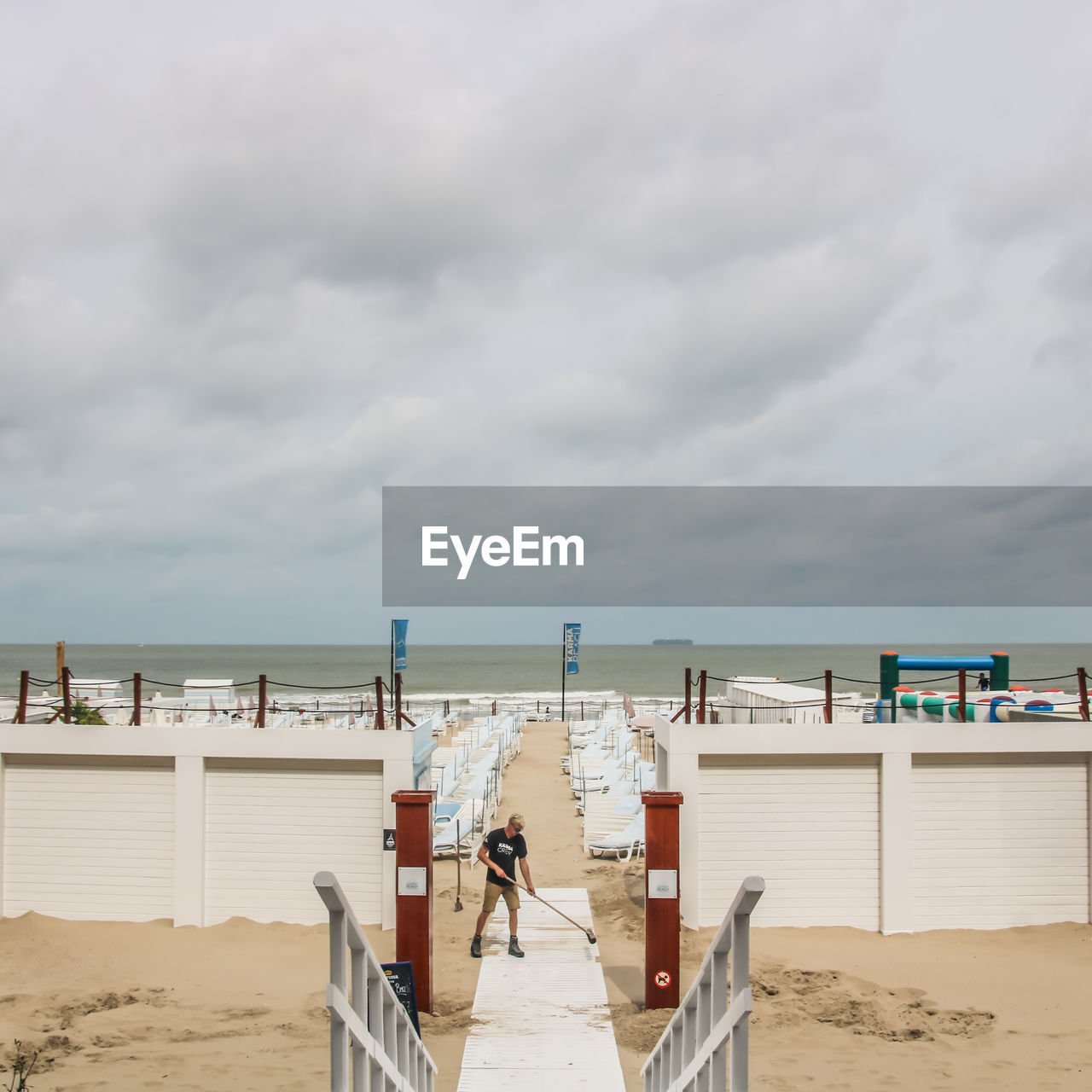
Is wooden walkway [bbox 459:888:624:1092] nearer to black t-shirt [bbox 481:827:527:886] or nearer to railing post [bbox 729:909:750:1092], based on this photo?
black t-shirt [bbox 481:827:527:886]

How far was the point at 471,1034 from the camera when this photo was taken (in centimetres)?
808

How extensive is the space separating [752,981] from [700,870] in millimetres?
1879

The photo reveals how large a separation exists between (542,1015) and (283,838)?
4278 millimetres

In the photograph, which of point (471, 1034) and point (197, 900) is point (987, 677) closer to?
point (471, 1034)

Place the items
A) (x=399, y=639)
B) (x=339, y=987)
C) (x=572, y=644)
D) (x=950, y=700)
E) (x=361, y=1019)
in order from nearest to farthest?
(x=339, y=987) → (x=361, y=1019) → (x=950, y=700) → (x=399, y=639) → (x=572, y=644)

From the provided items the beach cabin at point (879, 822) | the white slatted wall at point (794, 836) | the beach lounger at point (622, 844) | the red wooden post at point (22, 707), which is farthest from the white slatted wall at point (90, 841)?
the white slatted wall at point (794, 836)

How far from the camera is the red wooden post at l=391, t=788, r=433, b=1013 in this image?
884 cm

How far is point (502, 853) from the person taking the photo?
9922 mm

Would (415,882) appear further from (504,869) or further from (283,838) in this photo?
(283,838)

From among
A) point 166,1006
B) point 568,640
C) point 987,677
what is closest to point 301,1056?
point 166,1006

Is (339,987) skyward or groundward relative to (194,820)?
skyward

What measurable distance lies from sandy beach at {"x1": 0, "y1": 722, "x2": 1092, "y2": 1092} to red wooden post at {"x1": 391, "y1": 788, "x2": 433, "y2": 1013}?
59 cm

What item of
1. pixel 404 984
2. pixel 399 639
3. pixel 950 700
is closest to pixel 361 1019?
pixel 404 984

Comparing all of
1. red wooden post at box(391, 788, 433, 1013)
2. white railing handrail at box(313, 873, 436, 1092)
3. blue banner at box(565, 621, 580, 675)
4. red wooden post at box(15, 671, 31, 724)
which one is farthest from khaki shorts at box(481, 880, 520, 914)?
blue banner at box(565, 621, 580, 675)
